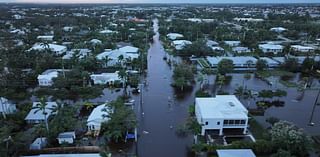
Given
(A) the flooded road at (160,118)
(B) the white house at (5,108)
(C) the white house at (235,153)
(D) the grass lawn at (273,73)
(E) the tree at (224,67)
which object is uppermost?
(E) the tree at (224,67)

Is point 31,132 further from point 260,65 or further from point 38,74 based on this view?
point 260,65

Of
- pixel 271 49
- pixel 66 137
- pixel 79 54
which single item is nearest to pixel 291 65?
pixel 271 49

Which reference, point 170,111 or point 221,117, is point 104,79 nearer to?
point 170,111

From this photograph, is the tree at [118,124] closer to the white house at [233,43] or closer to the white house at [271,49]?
the white house at [271,49]

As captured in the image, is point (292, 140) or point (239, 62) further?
point (239, 62)

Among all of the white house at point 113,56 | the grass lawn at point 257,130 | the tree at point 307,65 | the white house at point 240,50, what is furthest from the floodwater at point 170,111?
the white house at point 240,50
